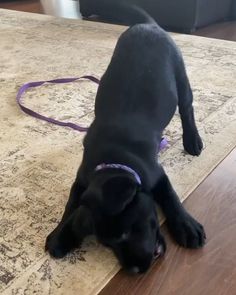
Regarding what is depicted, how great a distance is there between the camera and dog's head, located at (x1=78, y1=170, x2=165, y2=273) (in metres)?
0.96

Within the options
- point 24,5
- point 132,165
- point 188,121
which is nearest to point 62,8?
point 24,5

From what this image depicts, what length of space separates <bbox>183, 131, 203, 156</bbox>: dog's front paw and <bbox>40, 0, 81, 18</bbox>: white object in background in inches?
106

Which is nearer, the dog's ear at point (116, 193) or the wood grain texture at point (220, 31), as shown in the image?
the dog's ear at point (116, 193)

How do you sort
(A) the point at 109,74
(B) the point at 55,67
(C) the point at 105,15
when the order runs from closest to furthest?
(A) the point at 109,74 < (B) the point at 55,67 < (C) the point at 105,15

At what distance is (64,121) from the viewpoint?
6.31ft

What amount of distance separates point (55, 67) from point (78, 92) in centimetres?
48

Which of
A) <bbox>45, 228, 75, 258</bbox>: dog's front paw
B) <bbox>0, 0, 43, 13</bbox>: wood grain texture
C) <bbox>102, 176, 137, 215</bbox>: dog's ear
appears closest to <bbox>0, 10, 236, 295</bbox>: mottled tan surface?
<bbox>45, 228, 75, 258</bbox>: dog's front paw

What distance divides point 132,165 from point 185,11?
2.40 m

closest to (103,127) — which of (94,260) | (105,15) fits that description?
A: (94,260)

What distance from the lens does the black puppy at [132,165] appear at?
995 mm

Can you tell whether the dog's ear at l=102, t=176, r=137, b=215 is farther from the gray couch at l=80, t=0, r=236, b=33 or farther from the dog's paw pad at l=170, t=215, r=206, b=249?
the gray couch at l=80, t=0, r=236, b=33

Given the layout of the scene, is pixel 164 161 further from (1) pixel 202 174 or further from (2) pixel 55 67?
(2) pixel 55 67

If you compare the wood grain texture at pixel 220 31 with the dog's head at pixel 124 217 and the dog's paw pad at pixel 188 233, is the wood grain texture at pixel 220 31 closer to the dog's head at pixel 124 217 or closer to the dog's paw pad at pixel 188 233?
the dog's paw pad at pixel 188 233

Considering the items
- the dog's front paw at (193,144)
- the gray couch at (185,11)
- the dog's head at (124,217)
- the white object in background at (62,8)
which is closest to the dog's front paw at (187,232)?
the dog's head at (124,217)
